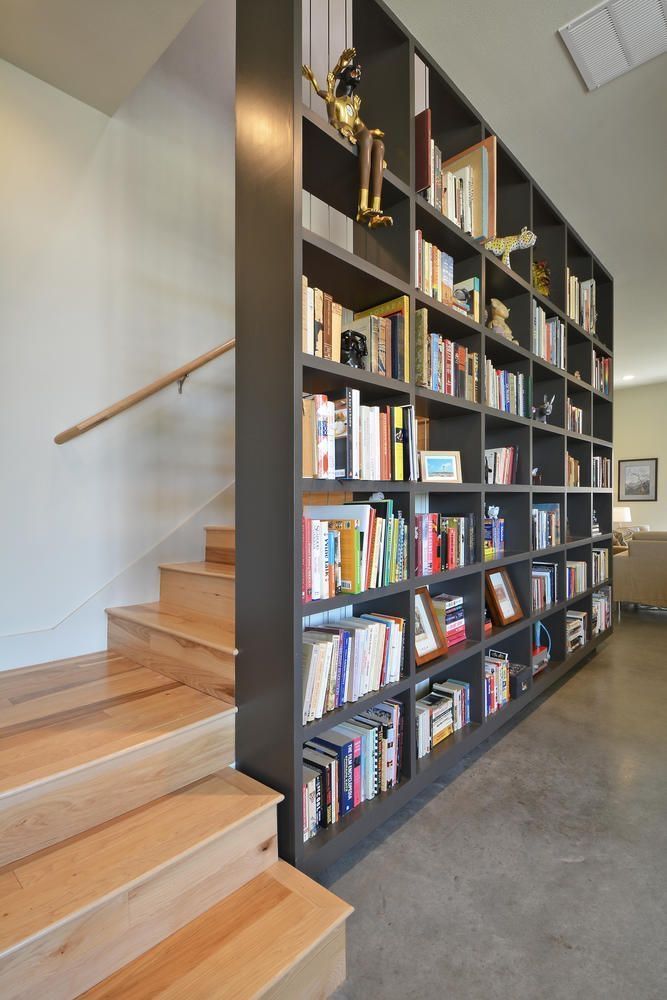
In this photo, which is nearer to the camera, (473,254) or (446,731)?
(446,731)

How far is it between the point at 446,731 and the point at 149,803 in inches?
46.9

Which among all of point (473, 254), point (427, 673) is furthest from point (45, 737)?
point (473, 254)

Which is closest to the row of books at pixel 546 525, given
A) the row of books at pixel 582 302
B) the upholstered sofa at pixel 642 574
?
the row of books at pixel 582 302

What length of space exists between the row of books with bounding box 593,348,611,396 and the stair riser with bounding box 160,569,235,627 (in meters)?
3.08

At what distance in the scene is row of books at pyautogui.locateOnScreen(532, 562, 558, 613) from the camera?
272cm

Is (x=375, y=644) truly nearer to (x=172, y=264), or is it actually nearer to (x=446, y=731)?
(x=446, y=731)

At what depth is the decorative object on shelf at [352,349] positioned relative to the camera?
5.25 ft

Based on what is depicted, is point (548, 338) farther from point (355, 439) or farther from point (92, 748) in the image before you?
point (92, 748)

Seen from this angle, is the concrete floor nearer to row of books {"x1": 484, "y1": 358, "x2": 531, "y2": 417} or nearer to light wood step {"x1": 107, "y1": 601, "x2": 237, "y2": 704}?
light wood step {"x1": 107, "y1": 601, "x2": 237, "y2": 704}

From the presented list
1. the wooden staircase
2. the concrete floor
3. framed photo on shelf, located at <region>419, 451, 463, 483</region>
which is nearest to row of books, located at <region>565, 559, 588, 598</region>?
the concrete floor

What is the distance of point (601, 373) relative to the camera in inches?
146

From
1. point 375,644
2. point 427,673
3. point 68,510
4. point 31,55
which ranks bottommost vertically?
point 427,673

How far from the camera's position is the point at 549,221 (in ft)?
9.95

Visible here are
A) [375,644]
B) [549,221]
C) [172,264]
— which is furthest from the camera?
[549,221]
